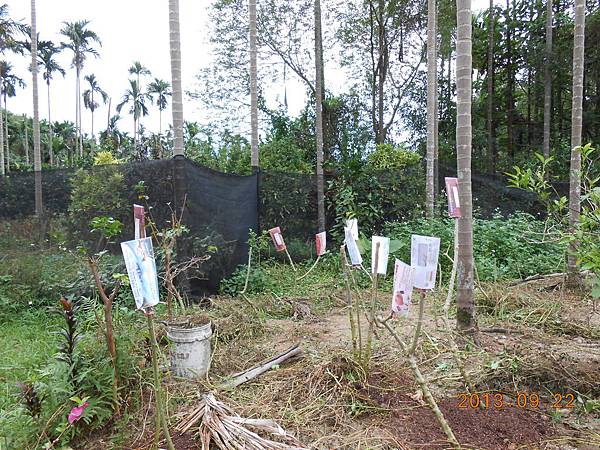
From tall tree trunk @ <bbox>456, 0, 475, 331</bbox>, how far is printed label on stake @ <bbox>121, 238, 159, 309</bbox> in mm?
2275

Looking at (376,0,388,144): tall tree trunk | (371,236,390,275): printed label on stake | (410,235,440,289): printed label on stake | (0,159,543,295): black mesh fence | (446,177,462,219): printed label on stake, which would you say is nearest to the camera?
(410,235,440,289): printed label on stake

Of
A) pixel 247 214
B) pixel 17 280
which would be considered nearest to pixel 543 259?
pixel 247 214

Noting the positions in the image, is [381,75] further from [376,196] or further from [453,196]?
[453,196]

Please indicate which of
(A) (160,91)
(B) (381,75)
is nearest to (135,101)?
(A) (160,91)

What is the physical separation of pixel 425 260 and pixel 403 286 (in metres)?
0.17

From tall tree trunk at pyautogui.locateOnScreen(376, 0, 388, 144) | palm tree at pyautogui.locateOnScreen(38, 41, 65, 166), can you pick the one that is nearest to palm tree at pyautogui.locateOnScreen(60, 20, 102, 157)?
palm tree at pyautogui.locateOnScreen(38, 41, 65, 166)

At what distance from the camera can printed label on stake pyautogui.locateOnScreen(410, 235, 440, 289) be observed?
206 cm

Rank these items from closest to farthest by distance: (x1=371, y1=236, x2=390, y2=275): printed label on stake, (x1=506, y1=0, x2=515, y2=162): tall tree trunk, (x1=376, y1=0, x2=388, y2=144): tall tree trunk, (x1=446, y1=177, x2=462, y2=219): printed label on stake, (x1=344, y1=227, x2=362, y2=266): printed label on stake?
1. (x1=371, y1=236, x2=390, y2=275): printed label on stake
2. (x1=344, y1=227, x2=362, y2=266): printed label on stake
3. (x1=446, y1=177, x2=462, y2=219): printed label on stake
4. (x1=376, y1=0, x2=388, y2=144): tall tree trunk
5. (x1=506, y1=0, x2=515, y2=162): tall tree trunk

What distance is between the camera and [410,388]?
2525 millimetres

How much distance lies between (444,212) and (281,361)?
5.29 metres

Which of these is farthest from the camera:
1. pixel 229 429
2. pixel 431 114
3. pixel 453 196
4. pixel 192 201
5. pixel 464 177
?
pixel 431 114

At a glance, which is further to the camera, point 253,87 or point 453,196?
point 253,87

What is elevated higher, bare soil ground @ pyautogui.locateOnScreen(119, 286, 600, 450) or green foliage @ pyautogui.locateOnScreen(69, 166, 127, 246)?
green foliage @ pyautogui.locateOnScreen(69, 166, 127, 246)

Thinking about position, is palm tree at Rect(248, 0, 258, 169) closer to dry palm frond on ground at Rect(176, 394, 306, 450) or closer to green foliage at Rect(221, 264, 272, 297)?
green foliage at Rect(221, 264, 272, 297)
